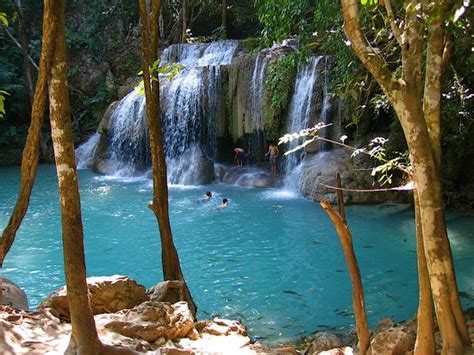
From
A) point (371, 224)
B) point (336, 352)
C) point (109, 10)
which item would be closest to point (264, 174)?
point (371, 224)

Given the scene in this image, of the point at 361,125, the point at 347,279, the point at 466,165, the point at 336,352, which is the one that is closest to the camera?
the point at 336,352

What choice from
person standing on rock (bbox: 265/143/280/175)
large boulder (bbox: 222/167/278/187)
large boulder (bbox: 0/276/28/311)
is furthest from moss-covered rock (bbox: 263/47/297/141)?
large boulder (bbox: 0/276/28/311)

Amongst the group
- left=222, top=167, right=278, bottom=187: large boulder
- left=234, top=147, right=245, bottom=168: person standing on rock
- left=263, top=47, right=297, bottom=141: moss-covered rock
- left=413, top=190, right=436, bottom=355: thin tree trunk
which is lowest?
left=413, top=190, right=436, bottom=355: thin tree trunk

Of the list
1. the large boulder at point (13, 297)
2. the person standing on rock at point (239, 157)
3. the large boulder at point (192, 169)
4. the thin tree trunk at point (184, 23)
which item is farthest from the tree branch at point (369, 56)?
the thin tree trunk at point (184, 23)

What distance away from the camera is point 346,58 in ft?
30.1

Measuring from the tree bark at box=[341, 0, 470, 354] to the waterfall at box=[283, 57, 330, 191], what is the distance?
10274 mm

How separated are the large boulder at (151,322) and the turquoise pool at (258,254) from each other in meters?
1.32

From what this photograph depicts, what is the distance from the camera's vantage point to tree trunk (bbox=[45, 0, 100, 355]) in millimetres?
3429

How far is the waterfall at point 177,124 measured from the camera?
659 inches

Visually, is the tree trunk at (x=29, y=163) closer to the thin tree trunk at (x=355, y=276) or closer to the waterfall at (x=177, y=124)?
the thin tree trunk at (x=355, y=276)

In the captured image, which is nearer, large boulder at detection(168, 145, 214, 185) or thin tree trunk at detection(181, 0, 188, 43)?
large boulder at detection(168, 145, 214, 185)

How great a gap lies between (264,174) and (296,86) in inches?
110

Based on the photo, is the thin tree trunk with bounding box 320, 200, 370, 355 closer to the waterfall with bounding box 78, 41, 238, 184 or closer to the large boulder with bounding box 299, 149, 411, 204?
the large boulder with bounding box 299, 149, 411, 204

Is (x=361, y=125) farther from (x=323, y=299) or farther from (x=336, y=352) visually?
(x=336, y=352)
